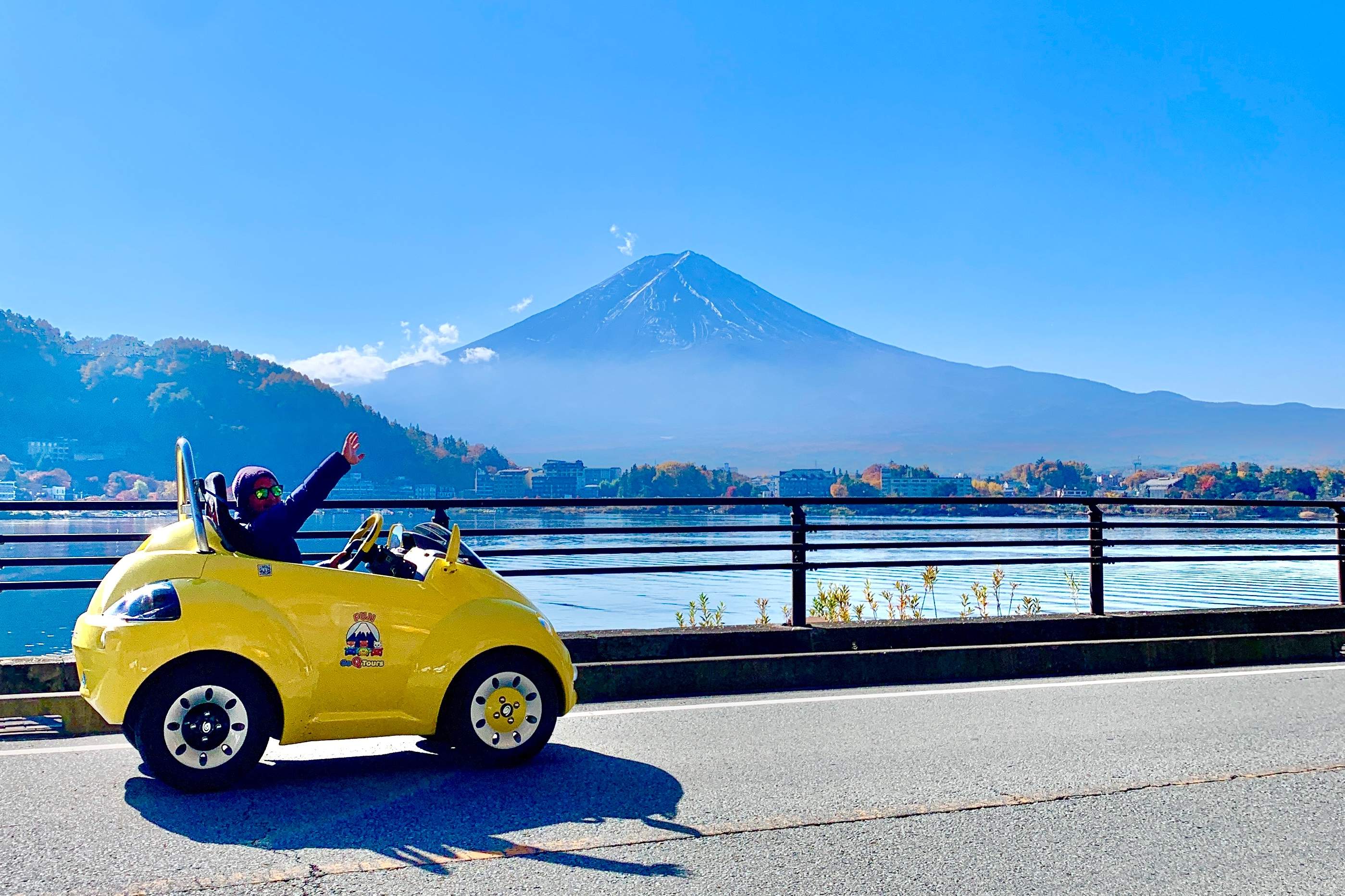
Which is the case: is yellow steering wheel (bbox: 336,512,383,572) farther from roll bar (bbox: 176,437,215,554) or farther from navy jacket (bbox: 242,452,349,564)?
roll bar (bbox: 176,437,215,554)

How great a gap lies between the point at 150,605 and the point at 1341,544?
38.4ft

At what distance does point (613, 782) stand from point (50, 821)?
2.49m

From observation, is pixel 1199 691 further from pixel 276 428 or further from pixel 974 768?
pixel 276 428

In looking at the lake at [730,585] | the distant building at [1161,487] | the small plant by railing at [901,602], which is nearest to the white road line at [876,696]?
the small plant by railing at [901,602]

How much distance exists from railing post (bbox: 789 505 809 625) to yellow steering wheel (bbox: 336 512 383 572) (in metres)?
4.36

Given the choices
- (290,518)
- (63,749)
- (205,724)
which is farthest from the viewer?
(63,749)

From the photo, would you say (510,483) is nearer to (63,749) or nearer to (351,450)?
(63,749)

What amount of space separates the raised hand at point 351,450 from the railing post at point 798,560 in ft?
14.4

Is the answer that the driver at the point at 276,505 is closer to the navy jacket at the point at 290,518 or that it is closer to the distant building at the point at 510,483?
the navy jacket at the point at 290,518

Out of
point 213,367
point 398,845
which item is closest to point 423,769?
point 398,845

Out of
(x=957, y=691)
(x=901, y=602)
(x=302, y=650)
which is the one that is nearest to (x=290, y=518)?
(x=302, y=650)

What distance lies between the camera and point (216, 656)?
5.34 meters

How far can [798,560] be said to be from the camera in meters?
9.77

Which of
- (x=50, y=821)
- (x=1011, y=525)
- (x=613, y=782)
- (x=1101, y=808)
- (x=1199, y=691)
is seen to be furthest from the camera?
(x=1011, y=525)
